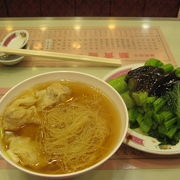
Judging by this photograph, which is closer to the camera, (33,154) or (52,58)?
(33,154)

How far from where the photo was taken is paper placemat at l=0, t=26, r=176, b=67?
1.41 m

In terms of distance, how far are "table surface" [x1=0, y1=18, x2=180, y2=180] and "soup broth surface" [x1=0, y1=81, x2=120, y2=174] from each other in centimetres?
15

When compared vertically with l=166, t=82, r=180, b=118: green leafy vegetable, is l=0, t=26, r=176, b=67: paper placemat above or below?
below

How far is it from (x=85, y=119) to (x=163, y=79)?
1.18 feet

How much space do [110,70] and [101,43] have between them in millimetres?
257

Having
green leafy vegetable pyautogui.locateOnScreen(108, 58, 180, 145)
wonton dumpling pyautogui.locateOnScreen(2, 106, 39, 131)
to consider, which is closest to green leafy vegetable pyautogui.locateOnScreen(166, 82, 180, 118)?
green leafy vegetable pyautogui.locateOnScreen(108, 58, 180, 145)

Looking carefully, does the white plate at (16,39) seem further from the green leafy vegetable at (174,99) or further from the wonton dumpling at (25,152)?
the green leafy vegetable at (174,99)

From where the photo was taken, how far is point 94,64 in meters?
1.38

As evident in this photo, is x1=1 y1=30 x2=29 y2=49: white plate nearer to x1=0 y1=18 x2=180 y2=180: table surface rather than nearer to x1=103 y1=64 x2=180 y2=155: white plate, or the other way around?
x1=0 y1=18 x2=180 y2=180: table surface

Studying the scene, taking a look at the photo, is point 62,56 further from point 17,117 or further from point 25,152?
point 25,152

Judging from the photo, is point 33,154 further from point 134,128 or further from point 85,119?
point 134,128

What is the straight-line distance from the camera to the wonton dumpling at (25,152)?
75 centimetres
